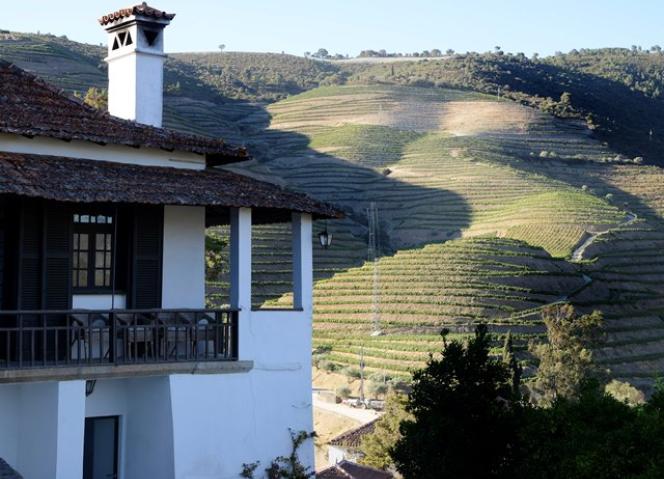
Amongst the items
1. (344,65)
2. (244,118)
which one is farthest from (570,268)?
(344,65)

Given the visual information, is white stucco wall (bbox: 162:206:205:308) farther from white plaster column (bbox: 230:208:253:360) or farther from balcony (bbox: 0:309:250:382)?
white plaster column (bbox: 230:208:253:360)

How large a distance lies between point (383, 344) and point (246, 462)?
3989 centimetres

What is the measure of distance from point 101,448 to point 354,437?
23.8 meters

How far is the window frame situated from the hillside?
36.6 m

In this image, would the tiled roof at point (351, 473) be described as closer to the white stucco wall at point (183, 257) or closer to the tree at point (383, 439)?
the tree at point (383, 439)

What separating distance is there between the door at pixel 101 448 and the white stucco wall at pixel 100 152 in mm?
3468

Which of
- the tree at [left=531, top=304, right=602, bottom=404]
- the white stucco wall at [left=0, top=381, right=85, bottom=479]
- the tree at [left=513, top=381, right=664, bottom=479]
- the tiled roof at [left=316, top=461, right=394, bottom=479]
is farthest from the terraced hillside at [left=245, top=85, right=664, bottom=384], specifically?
the tree at [left=513, top=381, right=664, bottom=479]

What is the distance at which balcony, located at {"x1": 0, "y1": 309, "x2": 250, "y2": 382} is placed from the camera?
15.2 meters

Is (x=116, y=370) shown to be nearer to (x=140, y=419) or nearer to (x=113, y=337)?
(x=113, y=337)

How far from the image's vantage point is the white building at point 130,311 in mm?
15547

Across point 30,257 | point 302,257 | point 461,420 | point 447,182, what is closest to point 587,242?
point 447,182

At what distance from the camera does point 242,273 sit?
17.2 metres

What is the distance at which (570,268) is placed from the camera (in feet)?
216

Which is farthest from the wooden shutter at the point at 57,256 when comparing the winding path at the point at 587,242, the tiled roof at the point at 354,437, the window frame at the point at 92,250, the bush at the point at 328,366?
the winding path at the point at 587,242
